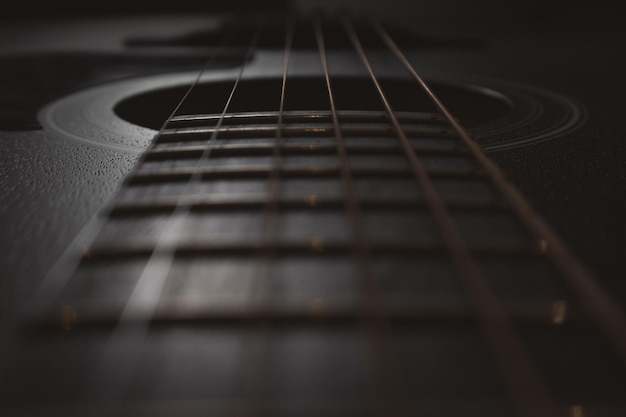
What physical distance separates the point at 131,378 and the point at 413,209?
0.31 meters

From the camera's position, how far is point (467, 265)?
0.46 meters

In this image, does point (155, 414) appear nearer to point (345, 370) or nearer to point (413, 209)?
point (345, 370)

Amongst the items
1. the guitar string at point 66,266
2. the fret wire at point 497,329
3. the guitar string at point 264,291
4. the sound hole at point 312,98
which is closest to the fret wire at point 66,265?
the guitar string at point 66,266

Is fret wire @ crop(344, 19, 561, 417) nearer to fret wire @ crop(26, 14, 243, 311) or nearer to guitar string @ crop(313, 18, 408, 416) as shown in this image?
guitar string @ crop(313, 18, 408, 416)

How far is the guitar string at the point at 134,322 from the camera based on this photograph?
1.10ft

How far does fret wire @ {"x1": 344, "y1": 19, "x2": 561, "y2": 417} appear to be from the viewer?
31cm

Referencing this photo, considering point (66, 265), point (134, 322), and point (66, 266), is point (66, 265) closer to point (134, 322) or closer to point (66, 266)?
point (66, 266)

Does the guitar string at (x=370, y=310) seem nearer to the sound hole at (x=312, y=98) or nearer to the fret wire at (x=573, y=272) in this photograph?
the fret wire at (x=573, y=272)

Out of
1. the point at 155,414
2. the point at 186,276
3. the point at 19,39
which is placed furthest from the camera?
the point at 19,39

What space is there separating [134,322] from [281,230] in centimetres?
16

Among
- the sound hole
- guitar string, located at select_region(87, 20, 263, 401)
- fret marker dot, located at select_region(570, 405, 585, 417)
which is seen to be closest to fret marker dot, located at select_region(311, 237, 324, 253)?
guitar string, located at select_region(87, 20, 263, 401)

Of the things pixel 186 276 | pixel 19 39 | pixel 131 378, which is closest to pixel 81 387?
pixel 131 378

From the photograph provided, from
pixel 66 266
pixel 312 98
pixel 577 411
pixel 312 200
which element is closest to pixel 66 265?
pixel 66 266

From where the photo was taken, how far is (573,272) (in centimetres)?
45
